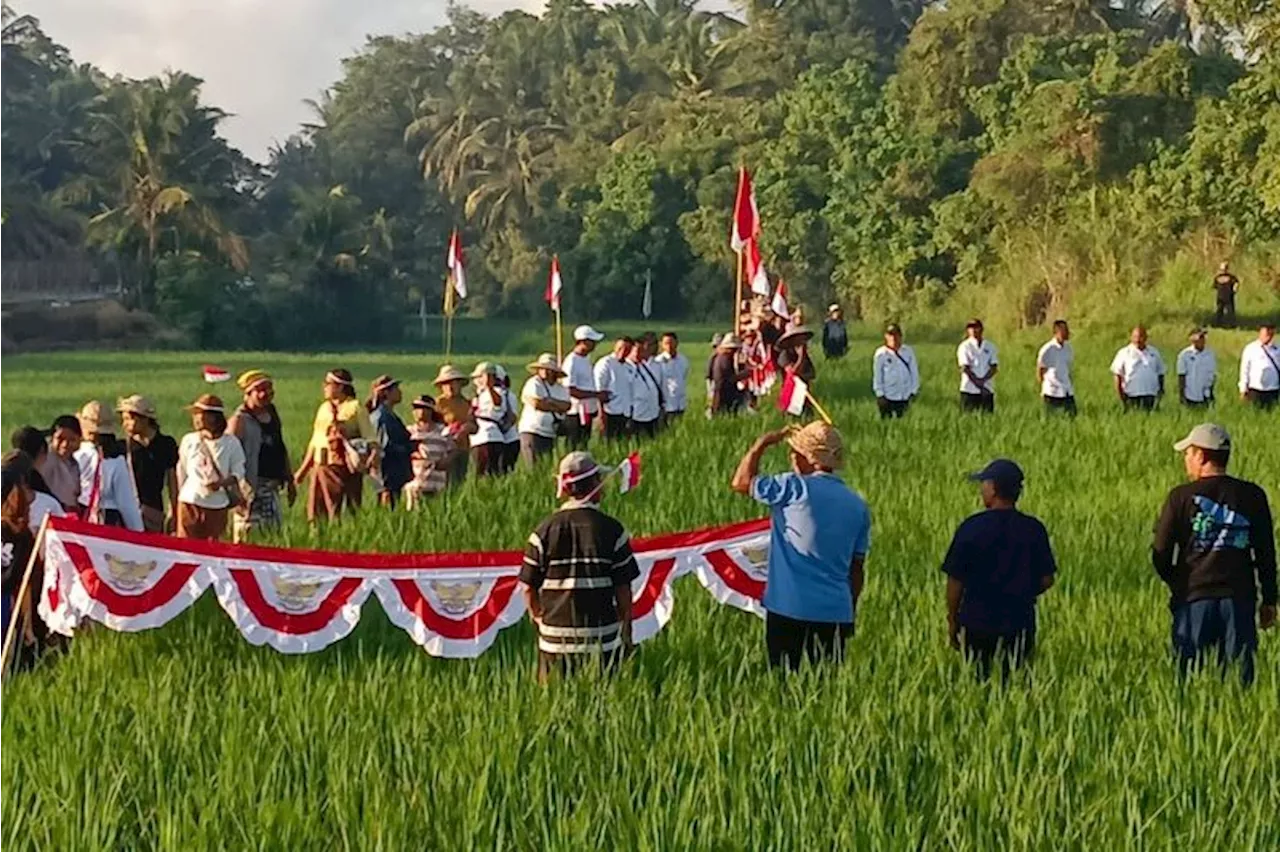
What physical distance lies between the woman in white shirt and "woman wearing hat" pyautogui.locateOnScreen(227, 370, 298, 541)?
1.40 ft

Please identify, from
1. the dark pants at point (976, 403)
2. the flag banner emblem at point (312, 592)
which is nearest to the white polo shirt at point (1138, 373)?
the dark pants at point (976, 403)

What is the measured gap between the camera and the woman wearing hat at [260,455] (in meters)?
10.2

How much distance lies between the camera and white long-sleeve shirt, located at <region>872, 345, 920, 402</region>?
57.1ft

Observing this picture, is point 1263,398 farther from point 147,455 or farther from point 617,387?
point 147,455

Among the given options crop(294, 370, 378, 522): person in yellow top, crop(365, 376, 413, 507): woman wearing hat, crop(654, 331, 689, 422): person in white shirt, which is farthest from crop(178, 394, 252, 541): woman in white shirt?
crop(654, 331, 689, 422): person in white shirt

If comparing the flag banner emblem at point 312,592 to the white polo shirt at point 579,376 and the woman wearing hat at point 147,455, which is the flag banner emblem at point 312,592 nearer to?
the woman wearing hat at point 147,455

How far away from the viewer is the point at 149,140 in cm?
5325

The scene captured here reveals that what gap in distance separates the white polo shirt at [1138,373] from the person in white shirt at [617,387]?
5163mm

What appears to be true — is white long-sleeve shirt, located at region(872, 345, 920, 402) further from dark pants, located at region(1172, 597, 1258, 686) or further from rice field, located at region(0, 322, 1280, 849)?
dark pants, located at region(1172, 597, 1258, 686)

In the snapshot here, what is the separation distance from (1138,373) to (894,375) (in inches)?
95.7

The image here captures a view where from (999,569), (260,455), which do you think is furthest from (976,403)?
(999,569)

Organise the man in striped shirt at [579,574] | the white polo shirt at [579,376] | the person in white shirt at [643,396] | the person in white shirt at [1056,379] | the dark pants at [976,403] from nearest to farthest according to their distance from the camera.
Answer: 1. the man in striped shirt at [579,574]
2. the white polo shirt at [579,376]
3. the person in white shirt at [643,396]
4. the person in white shirt at [1056,379]
5. the dark pants at [976,403]

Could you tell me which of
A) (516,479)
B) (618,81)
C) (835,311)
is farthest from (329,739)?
(618,81)

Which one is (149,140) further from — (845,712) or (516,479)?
(845,712)
